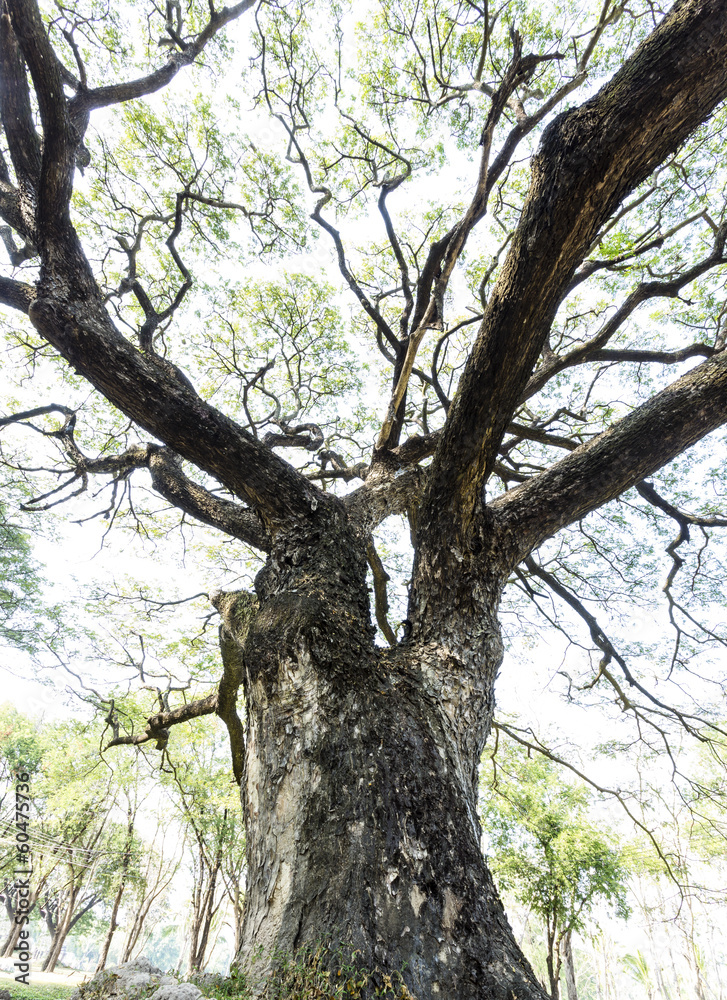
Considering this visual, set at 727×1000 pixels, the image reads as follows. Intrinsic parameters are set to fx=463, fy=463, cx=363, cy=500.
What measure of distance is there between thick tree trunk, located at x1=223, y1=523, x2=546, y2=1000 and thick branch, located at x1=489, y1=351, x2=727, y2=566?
2.61ft

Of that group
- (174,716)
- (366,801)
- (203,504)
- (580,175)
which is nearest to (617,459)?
(580,175)

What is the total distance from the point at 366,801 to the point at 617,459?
2.11m

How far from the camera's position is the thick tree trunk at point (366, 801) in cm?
137

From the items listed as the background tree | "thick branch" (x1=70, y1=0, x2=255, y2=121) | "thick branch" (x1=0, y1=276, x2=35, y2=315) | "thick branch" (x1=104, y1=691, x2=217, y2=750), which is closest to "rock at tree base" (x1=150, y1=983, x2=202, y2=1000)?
"thick branch" (x1=104, y1=691, x2=217, y2=750)

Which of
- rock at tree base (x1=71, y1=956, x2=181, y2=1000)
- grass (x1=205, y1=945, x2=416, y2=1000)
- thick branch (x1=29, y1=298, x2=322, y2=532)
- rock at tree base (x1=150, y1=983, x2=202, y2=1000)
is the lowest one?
rock at tree base (x1=71, y1=956, x2=181, y2=1000)

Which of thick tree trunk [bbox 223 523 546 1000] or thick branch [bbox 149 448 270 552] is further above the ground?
thick branch [bbox 149 448 270 552]

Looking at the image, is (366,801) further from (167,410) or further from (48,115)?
(48,115)

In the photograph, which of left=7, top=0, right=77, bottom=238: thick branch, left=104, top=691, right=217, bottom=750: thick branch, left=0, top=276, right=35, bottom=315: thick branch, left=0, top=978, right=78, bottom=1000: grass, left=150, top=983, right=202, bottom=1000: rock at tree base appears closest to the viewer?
left=150, top=983, right=202, bottom=1000: rock at tree base

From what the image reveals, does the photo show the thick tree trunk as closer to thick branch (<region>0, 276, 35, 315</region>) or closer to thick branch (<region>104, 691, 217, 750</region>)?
thick branch (<region>104, 691, 217, 750</region>)

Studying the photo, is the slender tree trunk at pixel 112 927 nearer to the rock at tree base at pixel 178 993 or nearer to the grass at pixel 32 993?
the grass at pixel 32 993

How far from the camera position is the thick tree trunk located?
1372mm

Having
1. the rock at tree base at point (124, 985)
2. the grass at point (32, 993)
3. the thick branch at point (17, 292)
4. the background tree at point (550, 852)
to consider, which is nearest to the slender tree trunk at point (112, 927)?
the grass at point (32, 993)

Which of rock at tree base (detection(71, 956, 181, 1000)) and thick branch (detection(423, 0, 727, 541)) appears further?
thick branch (detection(423, 0, 727, 541))

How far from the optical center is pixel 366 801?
162 cm
